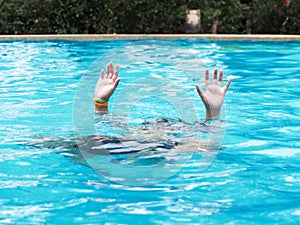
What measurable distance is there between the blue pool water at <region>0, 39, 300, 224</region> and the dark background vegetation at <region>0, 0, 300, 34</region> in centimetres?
388

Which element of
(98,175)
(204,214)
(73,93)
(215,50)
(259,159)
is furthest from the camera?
(215,50)

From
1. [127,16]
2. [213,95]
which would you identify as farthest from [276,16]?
[213,95]

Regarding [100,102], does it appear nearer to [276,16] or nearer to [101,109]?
[101,109]

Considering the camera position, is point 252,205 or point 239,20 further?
point 239,20

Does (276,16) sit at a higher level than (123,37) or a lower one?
higher

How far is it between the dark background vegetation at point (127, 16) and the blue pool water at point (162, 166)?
153 inches

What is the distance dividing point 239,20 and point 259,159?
11.8 meters

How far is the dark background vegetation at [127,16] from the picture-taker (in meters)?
15.4

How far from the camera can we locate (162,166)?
449 centimetres

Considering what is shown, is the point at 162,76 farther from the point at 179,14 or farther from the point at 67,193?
the point at 179,14

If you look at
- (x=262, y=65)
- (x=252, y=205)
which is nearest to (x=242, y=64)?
(x=262, y=65)

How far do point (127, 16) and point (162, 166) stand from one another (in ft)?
→ 38.0

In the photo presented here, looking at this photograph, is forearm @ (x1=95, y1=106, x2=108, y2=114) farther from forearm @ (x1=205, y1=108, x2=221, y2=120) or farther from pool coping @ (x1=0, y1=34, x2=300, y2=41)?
pool coping @ (x1=0, y1=34, x2=300, y2=41)

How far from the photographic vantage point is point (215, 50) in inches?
493
